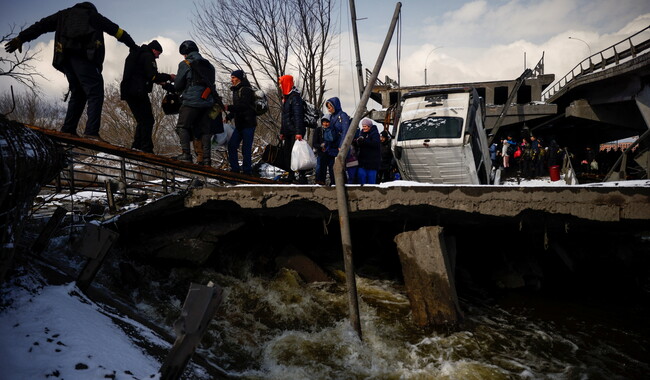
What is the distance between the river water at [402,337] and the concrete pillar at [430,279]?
16 centimetres

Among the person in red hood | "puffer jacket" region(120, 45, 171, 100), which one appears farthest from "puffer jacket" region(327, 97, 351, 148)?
"puffer jacket" region(120, 45, 171, 100)

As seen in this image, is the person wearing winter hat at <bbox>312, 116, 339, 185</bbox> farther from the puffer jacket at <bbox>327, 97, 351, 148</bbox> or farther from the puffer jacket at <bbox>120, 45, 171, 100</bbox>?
the puffer jacket at <bbox>120, 45, 171, 100</bbox>

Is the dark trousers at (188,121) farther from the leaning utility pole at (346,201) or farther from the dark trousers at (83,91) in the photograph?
the leaning utility pole at (346,201)

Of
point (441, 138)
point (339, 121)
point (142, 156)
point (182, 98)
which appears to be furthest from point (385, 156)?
point (142, 156)

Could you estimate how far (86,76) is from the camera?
449 centimetres

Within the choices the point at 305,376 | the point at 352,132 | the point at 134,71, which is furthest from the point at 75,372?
the point at 134,71

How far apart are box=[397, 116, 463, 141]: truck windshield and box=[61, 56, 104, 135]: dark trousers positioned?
5.56m

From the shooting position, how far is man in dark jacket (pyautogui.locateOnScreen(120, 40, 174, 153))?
5219mm

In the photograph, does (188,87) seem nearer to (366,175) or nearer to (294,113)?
(294,113)

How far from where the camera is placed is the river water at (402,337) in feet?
10.1

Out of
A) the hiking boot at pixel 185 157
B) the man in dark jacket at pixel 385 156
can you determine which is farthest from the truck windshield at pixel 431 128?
the hiking boot at pixel 185 157

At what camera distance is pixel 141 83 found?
5.29 m

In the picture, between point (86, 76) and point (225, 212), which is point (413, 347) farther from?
point (86, 76)

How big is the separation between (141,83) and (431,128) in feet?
17.6
